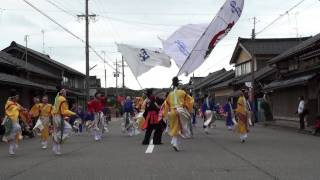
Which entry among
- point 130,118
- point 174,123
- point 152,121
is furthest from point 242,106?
point 130,118

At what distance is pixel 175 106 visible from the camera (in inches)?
626

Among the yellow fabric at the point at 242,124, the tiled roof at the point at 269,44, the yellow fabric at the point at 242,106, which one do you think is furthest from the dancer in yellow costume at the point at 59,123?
the tiled roof at the point at 269,44

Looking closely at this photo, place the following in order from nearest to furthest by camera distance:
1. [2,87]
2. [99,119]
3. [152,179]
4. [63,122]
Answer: [152,179] → [63,122] → [99,119] → [2,87]

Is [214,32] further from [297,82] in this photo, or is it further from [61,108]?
[297,82]

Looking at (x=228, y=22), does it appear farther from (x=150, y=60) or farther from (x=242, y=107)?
(x=150, y=60)

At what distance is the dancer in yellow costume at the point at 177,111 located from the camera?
51.2 feet

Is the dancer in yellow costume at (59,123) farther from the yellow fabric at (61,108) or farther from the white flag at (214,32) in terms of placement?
the white flag at (214,32)

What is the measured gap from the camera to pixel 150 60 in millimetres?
21734

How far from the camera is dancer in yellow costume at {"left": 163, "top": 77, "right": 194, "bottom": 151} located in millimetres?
15602

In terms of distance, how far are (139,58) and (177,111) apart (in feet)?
19.6

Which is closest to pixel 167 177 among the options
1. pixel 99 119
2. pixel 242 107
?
pixel 242 107

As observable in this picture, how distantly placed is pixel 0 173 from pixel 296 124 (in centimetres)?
2430

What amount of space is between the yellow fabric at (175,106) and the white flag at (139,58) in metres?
4.72

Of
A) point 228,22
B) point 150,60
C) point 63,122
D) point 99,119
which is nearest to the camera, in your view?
point 63,122
